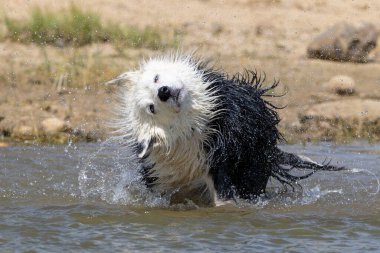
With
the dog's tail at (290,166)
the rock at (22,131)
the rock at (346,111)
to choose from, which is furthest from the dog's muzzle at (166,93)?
the rock at (346,111)

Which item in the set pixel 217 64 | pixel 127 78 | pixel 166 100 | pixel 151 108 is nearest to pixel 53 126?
pixel 217 64

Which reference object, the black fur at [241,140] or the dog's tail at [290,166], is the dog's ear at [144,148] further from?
the dog's tail at [290,166]

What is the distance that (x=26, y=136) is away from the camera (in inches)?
434

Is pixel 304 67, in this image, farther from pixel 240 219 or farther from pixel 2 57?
pixel 240 219

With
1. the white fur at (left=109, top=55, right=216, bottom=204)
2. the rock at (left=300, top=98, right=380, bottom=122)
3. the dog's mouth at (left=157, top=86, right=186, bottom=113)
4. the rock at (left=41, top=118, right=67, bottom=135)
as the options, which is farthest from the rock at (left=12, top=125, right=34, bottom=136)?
the dog's mouth at (left=157, top=86, right=186, bottom=113)

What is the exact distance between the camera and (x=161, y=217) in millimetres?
7344

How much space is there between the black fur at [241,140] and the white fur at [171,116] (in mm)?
90

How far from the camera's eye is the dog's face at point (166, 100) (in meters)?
7.05

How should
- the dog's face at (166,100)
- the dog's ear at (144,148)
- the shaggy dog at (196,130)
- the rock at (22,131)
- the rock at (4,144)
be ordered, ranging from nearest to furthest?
the dog's face at (166,100)
the shaggy dog at (196,130)
the dog's ear at (144,148)
the rock at (4,144)
the rock at (22,131)

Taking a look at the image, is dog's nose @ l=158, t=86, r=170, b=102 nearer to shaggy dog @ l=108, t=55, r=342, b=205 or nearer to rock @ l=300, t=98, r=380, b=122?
shaggy dog @ l=108, t=55, r=342, b=205

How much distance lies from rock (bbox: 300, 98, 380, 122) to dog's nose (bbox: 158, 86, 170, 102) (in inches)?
201

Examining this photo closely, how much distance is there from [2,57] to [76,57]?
90 centimetres

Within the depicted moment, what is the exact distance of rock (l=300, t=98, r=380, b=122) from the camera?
11898mm

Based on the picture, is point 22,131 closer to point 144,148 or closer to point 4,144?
point 4,144
